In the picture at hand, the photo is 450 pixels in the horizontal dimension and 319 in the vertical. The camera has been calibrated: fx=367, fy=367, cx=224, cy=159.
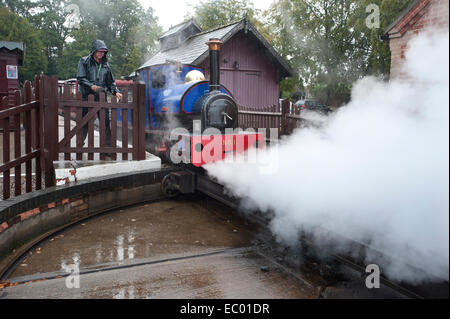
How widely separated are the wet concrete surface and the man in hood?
2.12 m

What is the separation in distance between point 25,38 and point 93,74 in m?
43.5

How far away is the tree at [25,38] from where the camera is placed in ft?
134

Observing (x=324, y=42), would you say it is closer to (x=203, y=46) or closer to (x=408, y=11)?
(x=203, y=46)

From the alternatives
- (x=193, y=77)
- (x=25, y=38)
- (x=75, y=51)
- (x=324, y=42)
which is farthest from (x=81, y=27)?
(x=193, y=77)

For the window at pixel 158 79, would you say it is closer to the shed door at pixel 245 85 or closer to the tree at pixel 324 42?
the shed door at pixel 245 85

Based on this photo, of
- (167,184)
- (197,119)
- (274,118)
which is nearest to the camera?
(167,184)

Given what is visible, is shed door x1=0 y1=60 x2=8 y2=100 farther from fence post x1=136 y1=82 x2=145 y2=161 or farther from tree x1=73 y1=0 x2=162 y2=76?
tree x1=73 y1=0 x2=162 y2=76

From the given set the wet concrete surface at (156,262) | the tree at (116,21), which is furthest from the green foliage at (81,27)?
the wet concrete surface at (156,262)

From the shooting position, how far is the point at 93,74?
19.0 ft

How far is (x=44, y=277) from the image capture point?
2.99 meters

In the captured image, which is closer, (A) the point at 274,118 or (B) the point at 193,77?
(B) the point at 193,77

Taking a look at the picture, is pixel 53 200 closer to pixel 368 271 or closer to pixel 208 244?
pixel 208 244

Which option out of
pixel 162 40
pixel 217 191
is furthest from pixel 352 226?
pixel 162 40

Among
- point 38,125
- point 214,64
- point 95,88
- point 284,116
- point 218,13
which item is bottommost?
point 38,125
